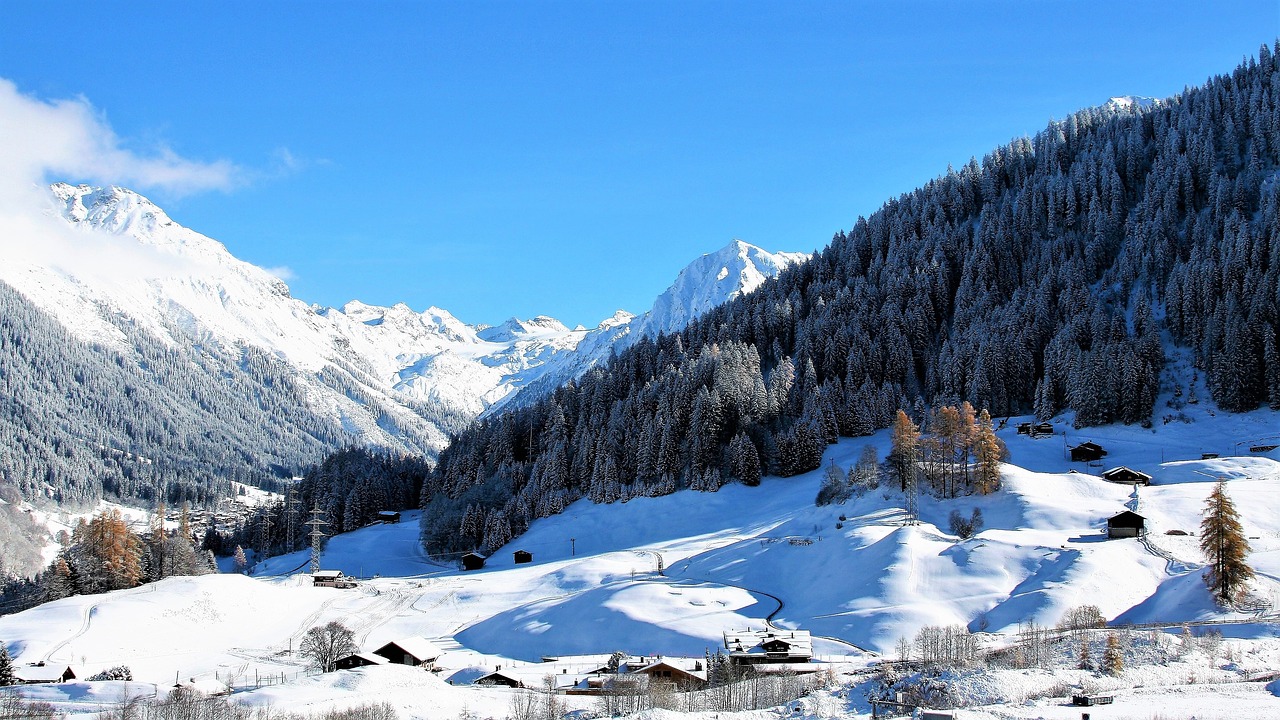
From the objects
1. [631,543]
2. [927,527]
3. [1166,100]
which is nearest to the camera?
[927,527]

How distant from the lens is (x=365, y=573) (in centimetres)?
12356

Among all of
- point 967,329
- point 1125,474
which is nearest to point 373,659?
point 1125,474

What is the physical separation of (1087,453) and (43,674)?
101 meters

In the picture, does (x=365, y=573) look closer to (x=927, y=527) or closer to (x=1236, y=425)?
(x=927, y=527)

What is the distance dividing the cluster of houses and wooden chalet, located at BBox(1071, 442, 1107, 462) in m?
64.6

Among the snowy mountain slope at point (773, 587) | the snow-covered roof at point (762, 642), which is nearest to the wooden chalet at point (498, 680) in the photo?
the snowy mountain slope at point (773, 587)

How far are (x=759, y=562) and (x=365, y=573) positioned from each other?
188 feet

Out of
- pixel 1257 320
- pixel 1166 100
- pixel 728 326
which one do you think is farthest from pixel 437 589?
pixel 1166 100

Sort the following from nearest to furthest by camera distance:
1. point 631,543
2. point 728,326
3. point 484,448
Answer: point 631,543
point 484,448
point 728,326

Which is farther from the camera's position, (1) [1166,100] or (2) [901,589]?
(1) [1166,100]

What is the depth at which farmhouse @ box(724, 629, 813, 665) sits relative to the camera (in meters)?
56.7

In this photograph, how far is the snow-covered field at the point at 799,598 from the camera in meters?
46.2

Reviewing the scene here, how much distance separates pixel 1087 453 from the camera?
11238 centimetres

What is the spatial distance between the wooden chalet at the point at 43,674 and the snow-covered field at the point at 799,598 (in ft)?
10.9
